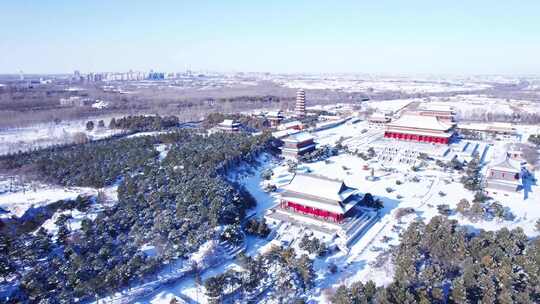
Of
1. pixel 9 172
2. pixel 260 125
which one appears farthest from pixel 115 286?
pixel 260 125

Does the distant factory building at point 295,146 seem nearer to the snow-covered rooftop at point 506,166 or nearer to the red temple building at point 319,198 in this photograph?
the red temple building at point 319,198

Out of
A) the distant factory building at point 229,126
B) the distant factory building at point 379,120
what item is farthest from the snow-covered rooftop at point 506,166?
the distant factory building at point 229,126

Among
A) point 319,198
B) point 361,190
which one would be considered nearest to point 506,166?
point 361,190

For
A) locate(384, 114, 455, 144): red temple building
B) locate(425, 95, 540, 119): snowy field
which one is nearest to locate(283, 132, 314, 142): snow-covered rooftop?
locate(384, 114, 455, 144): red temple building

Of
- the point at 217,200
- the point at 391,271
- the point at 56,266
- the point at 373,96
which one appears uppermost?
the point at 373,96

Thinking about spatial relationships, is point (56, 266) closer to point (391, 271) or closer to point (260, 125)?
point (391, 271)
